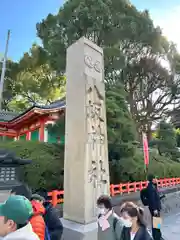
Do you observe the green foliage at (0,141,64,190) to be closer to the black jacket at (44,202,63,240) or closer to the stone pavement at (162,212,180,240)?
the stone pavement at (162,212,180,240)

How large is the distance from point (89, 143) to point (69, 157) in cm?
55

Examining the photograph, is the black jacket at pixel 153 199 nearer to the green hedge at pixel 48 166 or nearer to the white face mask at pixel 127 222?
the white face mask at pixel 127 222

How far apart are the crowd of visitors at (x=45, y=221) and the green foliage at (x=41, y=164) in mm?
3865

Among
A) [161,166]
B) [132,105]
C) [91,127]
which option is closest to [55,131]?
[91,127]

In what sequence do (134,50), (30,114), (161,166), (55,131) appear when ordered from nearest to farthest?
(55,131) → (161,166) → (30,114) → (134,50)

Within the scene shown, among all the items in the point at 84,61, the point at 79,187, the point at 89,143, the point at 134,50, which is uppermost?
the point at 134,50

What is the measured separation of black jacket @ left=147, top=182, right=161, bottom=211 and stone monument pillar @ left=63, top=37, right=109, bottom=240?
34.9 inches

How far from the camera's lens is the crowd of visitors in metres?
1.27

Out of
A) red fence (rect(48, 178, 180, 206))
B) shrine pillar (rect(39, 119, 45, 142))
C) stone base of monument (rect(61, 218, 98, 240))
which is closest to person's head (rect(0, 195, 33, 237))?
stone base of monument (rect(61, 218, 98, 240))

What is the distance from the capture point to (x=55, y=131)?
846 centimetres

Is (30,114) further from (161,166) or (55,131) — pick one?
(161,166)

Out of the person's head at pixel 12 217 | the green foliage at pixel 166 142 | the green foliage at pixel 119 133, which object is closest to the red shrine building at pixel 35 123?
the green foliage at pixel 119 133

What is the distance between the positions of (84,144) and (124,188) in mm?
4220

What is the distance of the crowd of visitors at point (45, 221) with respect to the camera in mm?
1274
